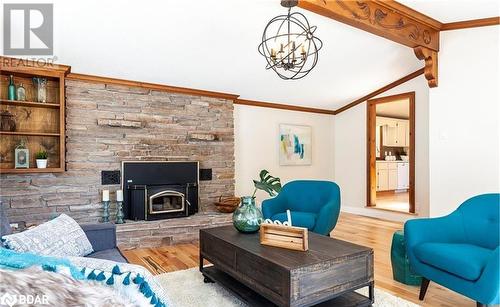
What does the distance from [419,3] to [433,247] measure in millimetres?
2361

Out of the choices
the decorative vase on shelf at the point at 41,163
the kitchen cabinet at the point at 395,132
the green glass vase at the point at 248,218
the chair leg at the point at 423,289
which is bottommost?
the chair leg at the point at 423,289

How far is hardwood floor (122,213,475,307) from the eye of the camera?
255 centimetres

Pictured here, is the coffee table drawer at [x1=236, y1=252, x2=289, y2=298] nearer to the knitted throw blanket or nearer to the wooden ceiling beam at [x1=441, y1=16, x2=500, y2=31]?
the knitted throw blanket

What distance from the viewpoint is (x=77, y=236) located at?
7.13 feet

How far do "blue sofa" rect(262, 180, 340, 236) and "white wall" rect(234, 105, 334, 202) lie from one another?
1.45m

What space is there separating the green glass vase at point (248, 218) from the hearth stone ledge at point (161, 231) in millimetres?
1745

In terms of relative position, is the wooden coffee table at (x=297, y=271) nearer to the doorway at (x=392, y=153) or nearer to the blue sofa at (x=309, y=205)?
the blue sofa at (x=309, y=205)

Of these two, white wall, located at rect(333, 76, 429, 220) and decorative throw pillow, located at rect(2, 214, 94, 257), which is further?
white wall, located at rect(333, 76, 429, 220)

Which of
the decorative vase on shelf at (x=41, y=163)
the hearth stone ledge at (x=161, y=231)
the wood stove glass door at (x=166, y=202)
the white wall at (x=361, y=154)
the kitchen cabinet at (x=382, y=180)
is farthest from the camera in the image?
the kitchen cabinet at (x=382, y=180)

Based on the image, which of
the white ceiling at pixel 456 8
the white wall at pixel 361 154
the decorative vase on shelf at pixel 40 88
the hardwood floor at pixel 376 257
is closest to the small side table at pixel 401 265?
the hardwood floor at pixel 376 257

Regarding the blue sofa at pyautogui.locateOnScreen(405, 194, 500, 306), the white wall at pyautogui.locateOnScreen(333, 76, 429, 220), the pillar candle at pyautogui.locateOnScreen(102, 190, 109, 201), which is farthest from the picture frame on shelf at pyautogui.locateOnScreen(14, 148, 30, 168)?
the white wall at pyautogui.locateOnScreen(333, 76, 429, 220)

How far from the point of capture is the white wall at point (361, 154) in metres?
5.07

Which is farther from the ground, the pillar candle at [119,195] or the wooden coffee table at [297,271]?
the pillar candle at [119,195]

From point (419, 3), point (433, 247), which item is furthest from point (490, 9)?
point (433, 247)
